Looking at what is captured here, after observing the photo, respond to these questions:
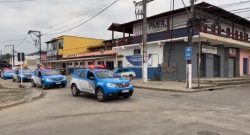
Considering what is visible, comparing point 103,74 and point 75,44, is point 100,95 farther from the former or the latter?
point 75,44

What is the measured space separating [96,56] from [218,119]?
34.3 m

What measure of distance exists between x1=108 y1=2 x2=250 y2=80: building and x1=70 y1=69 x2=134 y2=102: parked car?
12.8m

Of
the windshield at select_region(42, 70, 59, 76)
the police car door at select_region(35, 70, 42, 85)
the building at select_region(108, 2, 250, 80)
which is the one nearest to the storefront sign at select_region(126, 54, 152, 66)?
the building at select_region(108, 2, 250, 80)

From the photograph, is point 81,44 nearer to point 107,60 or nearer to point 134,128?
point 107,60

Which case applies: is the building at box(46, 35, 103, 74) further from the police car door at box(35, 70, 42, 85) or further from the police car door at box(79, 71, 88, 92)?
the police car door at box(79, 71, 88, 92)

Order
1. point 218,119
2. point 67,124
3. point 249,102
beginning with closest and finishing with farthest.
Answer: point 67,124 → point 218,119 → point 249,102

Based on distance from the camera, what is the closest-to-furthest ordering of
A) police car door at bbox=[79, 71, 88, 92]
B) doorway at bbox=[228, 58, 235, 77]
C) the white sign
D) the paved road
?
the paved road → police car door at bbox=[79, 71, 88, 92] → doorway at bbox=[228, 58, 235, 77] → the white sign

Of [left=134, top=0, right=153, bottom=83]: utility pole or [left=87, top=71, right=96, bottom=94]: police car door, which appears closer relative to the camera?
[left=87, top=71, right=96, bottom=94]: police car door

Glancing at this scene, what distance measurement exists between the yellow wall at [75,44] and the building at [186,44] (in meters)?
23.6

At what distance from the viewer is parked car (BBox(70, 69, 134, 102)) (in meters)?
14.0

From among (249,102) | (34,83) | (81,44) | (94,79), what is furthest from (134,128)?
(81,44)

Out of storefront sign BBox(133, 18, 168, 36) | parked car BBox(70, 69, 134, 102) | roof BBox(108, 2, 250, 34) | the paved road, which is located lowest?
the paved road

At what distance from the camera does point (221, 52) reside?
3195 cm

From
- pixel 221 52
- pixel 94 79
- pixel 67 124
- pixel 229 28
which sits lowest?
pixel 67 124
